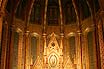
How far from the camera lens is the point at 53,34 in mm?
23703

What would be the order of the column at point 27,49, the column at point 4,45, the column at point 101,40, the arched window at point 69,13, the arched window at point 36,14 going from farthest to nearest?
the arched window at point 69,13 → the arched window at point 36,14 → the column at point 27,49 → the column at point 101,40 → the column at point 4,45

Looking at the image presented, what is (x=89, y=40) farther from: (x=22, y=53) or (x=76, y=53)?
(x=22, y=53)

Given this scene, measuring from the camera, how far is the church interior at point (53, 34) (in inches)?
833

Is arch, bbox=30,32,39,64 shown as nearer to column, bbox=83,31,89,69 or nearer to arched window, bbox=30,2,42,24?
arched window, bbox=30,2,42,24

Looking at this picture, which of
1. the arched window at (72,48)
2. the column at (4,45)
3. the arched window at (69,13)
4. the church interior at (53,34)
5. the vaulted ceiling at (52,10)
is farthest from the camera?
the arched window at (69,13)

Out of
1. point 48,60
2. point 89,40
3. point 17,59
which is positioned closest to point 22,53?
point 17,59

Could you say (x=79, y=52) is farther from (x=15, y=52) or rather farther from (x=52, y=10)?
(x=15, y=52)

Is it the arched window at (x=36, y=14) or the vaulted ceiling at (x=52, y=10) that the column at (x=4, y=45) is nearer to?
the vaulted ceiling at (x=52, y=10)

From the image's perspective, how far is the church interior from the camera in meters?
21.2

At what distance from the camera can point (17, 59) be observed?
2230 cm

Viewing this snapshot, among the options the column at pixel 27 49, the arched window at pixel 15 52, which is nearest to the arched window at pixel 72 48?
the column at pixel 27 49

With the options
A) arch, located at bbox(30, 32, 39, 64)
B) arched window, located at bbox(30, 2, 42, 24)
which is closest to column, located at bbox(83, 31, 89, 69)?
arch, located at bbox(30, 32, 39, 64)

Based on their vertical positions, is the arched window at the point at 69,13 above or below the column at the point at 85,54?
above

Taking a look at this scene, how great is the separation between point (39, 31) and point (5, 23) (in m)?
4.28
